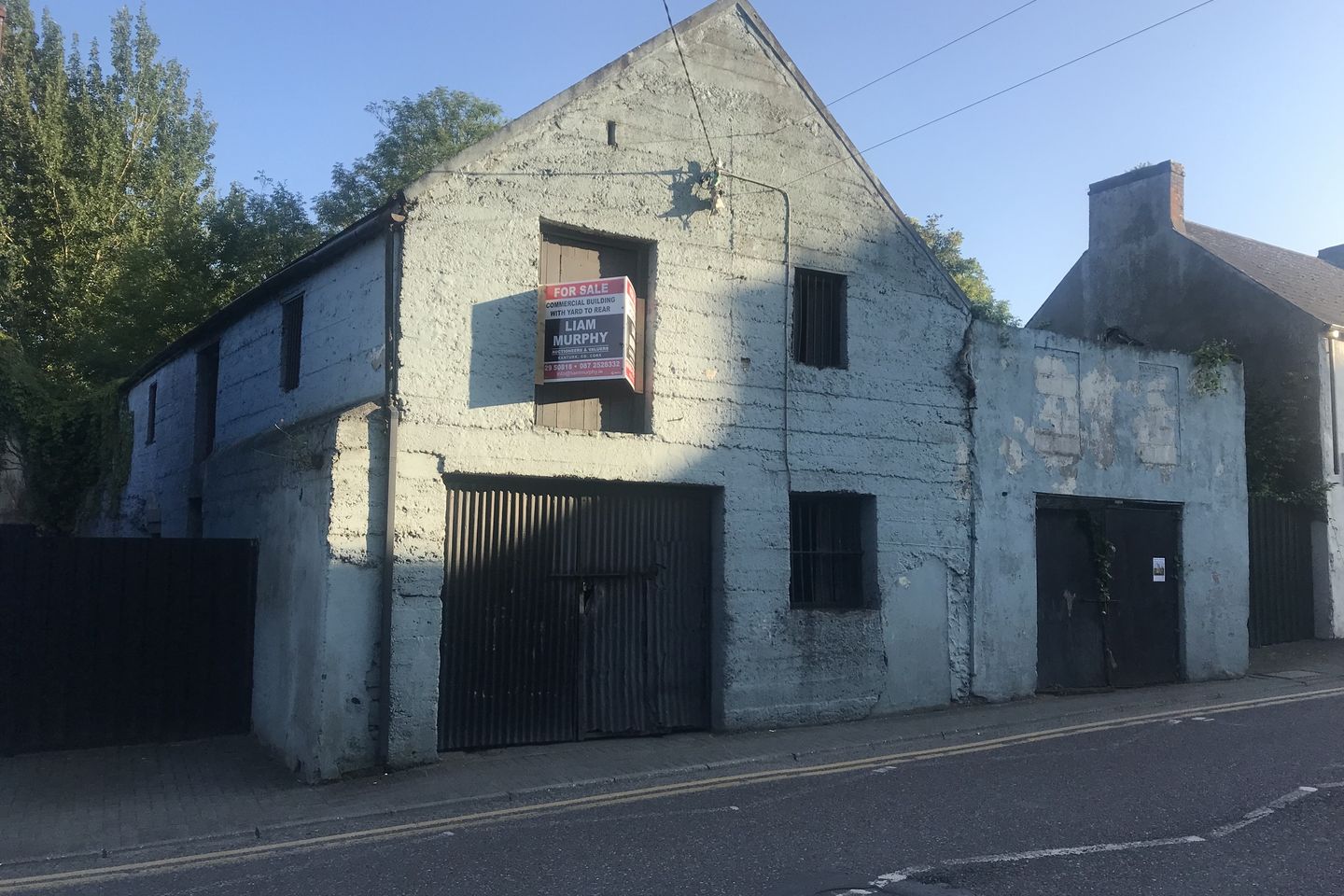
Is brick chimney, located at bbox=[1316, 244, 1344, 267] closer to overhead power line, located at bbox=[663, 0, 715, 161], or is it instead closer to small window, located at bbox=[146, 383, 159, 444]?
overhead power line, located at bbox=[663, 0, 715, 161]

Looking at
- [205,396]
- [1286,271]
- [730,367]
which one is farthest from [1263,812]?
[1286,271]

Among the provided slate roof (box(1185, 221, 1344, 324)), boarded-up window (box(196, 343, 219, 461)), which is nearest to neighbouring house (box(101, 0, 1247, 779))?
boarded-up window (box(196, 343, 219, 461))

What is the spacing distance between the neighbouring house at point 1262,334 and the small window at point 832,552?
18.8 ft

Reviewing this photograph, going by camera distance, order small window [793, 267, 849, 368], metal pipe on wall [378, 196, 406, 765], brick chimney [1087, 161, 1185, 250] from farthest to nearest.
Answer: brick chimney [1087, 161, 1185, 250], small window [793, 267, 849, 368], metal pipe on wall [378, 196, 406, 765]

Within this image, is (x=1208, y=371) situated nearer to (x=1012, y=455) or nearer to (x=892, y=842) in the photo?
(x=1012, y=455)

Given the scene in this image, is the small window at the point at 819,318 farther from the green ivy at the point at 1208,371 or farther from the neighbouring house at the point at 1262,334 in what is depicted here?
the green ivy at the point at 1208,371

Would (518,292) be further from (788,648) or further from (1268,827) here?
(1268,827)

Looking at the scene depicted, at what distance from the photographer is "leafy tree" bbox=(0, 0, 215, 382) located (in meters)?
25.8

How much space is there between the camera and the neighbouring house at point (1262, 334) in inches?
691

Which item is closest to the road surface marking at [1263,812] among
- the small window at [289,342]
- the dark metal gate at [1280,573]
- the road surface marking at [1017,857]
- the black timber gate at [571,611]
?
the road surface marking at [1017,857]

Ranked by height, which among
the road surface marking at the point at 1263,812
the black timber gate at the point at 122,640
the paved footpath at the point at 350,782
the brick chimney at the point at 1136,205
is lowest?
the paved footpath at the point at 350,782

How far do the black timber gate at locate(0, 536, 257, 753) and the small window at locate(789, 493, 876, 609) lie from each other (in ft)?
19.4

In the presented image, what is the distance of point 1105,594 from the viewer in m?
13.8

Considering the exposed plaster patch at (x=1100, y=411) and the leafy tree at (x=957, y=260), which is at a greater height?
the leafy tree at (x=957, y=260)
